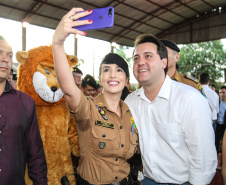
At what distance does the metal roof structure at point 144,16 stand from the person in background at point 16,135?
10275mm

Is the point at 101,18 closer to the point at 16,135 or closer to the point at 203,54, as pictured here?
the point at 16,135

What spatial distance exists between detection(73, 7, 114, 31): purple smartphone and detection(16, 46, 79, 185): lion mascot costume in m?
1.26

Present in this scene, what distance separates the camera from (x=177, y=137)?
1752 mm

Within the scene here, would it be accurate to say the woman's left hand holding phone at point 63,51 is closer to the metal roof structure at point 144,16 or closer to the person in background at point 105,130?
the person in background at point 105,130

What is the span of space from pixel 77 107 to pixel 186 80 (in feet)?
7.02

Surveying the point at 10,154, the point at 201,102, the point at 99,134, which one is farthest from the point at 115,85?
the point at 10,154

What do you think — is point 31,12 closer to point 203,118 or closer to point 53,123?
point 53,123

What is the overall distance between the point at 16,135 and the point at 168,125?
1.17 meters

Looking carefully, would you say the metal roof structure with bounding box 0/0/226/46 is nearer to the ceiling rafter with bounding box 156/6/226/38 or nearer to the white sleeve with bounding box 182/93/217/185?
the ceiling rafter with bounding box 156/6/226/38

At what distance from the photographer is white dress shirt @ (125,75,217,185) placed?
5.36 ft

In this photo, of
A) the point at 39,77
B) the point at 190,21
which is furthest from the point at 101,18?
the point at 190,21

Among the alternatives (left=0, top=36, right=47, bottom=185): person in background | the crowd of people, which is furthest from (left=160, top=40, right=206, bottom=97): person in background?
(left=0, top=36, right=47, bottom=185): person in background

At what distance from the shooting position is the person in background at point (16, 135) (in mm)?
1480

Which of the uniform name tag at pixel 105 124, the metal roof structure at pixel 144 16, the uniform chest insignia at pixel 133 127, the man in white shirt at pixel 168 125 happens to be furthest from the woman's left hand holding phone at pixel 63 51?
the metal roof structure at pixel 144 16
